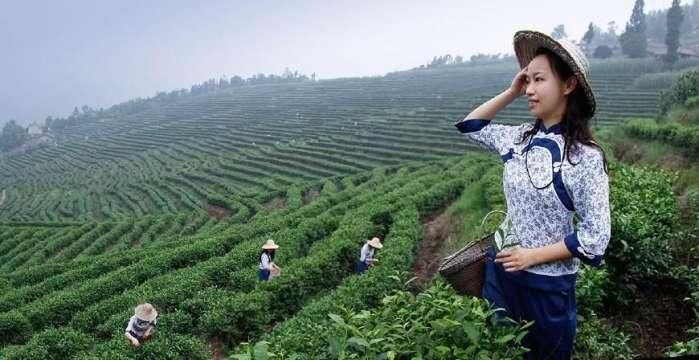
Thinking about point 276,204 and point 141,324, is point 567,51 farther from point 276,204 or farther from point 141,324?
point 276,204

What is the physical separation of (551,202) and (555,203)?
2 centimetres

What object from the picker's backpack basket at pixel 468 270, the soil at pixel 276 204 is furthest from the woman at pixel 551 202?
the soil at pixel 276 204

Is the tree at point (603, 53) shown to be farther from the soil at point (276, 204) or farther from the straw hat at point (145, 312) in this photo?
the straw hat at point (145, 312)

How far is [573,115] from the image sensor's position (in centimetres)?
271

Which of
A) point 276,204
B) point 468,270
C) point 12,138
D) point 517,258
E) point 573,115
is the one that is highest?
point 573,115

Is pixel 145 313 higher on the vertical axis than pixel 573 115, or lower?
lower

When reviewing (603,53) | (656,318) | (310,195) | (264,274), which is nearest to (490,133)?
(656,318)

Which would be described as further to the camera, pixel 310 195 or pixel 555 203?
pixel 310 195

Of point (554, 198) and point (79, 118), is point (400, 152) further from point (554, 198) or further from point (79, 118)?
point (79, 118)

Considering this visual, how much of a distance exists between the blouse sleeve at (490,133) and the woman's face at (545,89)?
1.13ft

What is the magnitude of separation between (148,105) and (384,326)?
175956 millimetres

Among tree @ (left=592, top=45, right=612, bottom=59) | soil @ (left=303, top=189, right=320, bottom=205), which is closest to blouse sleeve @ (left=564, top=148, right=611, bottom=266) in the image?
soil @ (left=303, top=189, right=320, bottom=205)

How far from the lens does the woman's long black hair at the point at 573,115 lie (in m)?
2.64

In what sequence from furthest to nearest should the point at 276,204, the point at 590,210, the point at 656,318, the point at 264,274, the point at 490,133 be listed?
the point at 276,204 → the point at 264,274 → the point at 656,318 → the point at 490,133 → the point at 590,210
